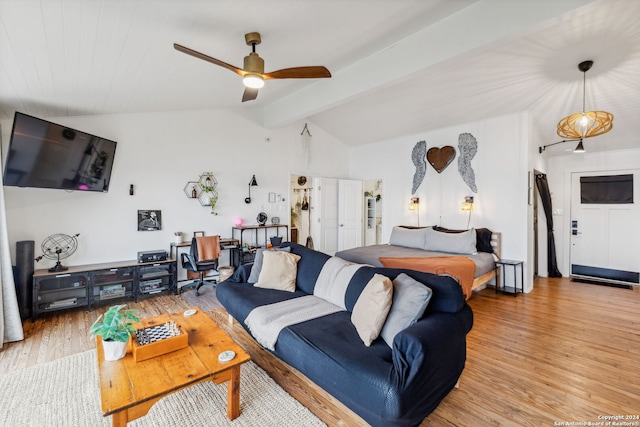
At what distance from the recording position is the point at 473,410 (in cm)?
197

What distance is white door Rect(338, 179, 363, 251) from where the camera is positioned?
6.78m

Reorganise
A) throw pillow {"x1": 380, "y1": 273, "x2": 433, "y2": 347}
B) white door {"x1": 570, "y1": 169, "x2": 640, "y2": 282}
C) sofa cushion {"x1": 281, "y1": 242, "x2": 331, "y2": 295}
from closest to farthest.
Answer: throw pillow {"x1": 380, "y1": 273, "x2": 433, "y2": 347}, sofa cushion {"x1": 281, "y1": 242, "x2": 331, "y2": 295}, white door {"x1": 570, "y1": 169, "x2": 640, "y2": 282}

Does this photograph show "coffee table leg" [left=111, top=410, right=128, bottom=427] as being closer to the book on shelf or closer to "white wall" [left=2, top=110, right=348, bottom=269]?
the book on shelf

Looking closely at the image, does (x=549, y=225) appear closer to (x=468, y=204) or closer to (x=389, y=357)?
(x=468, y=204)

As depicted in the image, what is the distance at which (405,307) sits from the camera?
197cm

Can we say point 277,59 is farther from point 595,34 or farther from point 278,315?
point 595,34

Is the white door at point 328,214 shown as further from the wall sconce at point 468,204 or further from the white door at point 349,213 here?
the wall sconce at point 468,204

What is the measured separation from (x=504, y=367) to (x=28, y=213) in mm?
5478

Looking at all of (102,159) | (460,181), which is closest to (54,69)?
(102,159)

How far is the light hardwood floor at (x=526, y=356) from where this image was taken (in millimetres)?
1980

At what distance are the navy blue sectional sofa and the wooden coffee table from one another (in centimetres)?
43

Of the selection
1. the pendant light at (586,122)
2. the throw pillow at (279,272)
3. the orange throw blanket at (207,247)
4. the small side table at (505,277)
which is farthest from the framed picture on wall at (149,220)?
the pendant light at (586,122)

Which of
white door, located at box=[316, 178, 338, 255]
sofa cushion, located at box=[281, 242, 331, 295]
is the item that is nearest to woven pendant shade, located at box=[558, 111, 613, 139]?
sofa cushion, located at box=[281, 242, 331, 295]

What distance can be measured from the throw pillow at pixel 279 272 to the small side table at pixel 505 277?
3.38 m
